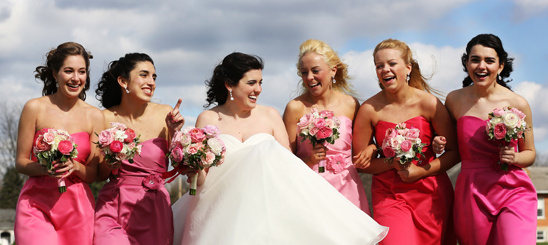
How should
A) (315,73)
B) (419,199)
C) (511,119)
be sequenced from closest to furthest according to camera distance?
(511,119)
(419,199)
(315,73)

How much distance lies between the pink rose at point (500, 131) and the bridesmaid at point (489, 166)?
270 mm

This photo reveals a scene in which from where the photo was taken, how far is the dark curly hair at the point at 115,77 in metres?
8.68

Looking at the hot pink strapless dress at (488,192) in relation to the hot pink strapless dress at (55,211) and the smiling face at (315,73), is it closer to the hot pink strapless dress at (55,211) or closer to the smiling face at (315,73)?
the smiling face at (315,73)

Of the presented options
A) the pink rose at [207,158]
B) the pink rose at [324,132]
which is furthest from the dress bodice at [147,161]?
the pink rose at [324,132]

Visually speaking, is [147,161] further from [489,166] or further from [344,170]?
[489,166]

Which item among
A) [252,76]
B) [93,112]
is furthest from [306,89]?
[93,112]

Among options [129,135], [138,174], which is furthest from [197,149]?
[138,174]

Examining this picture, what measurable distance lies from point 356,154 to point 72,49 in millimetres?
4178

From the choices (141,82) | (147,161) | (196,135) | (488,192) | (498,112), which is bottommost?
(488,192)

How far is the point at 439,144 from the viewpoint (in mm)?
8453

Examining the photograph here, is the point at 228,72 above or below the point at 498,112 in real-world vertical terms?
above

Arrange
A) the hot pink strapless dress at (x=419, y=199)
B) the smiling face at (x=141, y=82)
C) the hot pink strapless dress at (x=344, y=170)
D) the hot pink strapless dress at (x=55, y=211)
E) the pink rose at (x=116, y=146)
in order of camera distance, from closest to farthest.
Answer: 1. the pink rose at (x=116, y=146)
2. the hot pink strapless dress at (x=55, y=211)
3. the smiling face at (x=141, y=82)
4. the hot pink strapless dress at (x=419, y=199)
5. the hot pink strapless dress at (x=344, y=170)

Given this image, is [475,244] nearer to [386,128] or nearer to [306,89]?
[386,128]

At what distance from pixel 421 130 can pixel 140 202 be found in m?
3.93
